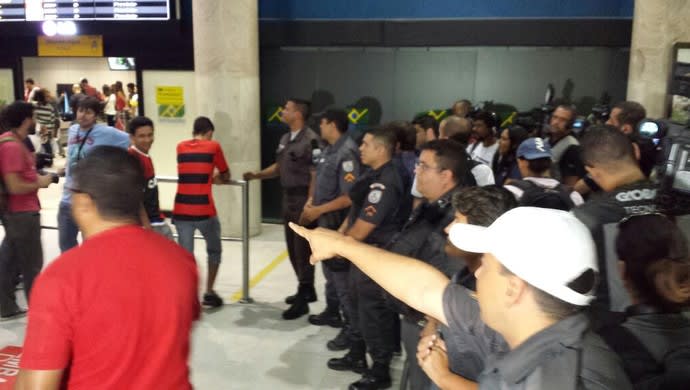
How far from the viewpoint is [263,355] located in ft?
15.0

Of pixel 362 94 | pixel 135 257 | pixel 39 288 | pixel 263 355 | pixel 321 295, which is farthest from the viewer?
pixel 362 94

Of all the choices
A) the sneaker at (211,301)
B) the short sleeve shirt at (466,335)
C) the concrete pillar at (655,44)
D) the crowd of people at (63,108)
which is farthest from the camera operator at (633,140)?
the crowd of people at (63,108)

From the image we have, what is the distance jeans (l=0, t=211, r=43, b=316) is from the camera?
15.6 feet

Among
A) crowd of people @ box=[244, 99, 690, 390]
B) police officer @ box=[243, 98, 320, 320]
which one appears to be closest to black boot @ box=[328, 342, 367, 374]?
crowd of people @ box=[244, 99, 690, 390]

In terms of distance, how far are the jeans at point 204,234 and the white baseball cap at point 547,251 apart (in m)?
3.99

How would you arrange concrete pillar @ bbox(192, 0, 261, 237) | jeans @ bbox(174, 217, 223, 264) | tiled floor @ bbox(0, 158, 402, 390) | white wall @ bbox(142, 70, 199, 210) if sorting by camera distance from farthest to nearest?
white wall @ bbox(142, 70, 199, 210)
concrete pillar @ bbox(192, 0, 261, 237)
jeans @ bbox(174, 217, 223, 264)
tiled floor @ bbox(0, 158, 402, 390)

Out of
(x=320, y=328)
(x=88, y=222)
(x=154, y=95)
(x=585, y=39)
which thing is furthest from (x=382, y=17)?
(x=88, y=222)

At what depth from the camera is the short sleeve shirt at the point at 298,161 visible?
216 inches

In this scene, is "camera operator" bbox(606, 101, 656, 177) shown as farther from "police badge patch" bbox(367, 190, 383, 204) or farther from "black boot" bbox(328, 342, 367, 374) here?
"black boot" bbox(328, 342, 367, 374)

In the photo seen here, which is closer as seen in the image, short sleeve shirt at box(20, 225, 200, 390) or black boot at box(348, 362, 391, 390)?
short sleeve shirt at box(20, 225, 200, 390)

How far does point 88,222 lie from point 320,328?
3242 millimetres

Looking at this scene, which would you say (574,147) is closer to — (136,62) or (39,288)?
(39,288)

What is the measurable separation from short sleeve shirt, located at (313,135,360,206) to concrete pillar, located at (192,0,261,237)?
260 cm

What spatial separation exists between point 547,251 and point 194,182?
4.10m
